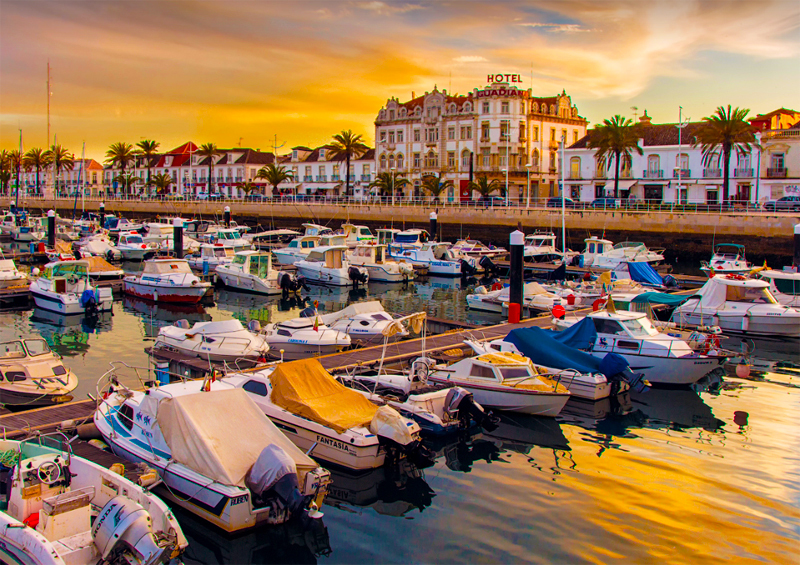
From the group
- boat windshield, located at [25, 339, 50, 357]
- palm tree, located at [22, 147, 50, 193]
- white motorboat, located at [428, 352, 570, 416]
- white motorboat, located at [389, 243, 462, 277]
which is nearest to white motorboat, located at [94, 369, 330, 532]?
boat windshield, located at [25, 339, 50, 357]

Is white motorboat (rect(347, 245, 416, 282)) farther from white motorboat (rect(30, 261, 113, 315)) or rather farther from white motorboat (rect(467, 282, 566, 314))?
white motorboat (rect(30, 261, 113, 315))

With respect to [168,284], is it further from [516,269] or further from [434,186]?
[434,186]

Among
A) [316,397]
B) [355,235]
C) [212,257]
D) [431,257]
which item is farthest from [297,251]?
[316,397]

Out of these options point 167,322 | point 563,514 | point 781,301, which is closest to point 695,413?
point 563,514

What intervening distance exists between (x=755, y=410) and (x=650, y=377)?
3184 mm

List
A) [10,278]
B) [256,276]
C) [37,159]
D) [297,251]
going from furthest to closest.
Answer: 1. [37,159]
2. [297,251]
3. [256,276]
4. [10,278]

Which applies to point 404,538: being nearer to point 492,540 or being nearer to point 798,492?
point 492,540

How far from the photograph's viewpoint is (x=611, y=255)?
169 ft

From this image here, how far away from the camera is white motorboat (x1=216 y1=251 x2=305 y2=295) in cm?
4138

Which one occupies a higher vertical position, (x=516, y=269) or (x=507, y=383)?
(x=516, y=269)

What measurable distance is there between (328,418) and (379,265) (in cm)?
3164

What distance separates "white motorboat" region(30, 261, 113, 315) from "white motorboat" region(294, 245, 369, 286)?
45.7 ft

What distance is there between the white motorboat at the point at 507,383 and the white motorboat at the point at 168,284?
71.5ft

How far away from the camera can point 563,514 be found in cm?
1364
